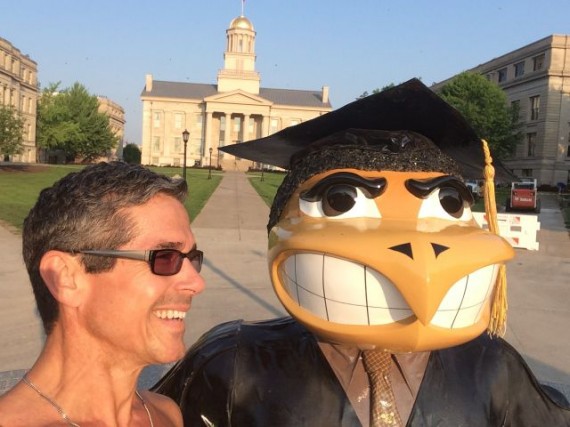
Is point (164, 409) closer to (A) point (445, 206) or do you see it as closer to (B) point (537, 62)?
(A) point (445, 206)

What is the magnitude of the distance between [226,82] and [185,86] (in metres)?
6.91

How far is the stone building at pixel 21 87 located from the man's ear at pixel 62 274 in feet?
188

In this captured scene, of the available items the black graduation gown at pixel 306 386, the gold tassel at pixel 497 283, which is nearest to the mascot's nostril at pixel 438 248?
the gold tassel at pixel 497 283

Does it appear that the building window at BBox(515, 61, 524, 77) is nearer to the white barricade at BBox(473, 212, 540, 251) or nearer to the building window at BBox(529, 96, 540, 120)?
the building window at BBox(529, 96, 540, 120)

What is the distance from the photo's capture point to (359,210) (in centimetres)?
158

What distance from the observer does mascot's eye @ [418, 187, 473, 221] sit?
5.28 feet

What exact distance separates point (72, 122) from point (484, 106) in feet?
130

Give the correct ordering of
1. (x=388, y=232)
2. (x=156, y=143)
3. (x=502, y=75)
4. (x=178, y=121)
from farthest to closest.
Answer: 1. (x=178, y=121)
2. (x=156, y=143)
3. (x=502, y=75)
4. (x=388, y=232)

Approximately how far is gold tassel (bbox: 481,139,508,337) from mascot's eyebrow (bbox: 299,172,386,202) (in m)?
0.43

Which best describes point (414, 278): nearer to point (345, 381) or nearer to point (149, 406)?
point (345, 381)

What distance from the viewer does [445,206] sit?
5.44ft

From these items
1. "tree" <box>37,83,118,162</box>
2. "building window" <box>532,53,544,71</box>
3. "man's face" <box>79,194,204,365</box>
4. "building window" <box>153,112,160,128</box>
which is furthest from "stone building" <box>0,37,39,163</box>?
"man's face" <box>79,194,204,365</box>

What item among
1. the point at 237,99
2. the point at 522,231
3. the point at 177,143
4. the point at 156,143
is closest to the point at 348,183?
the point at 522,231

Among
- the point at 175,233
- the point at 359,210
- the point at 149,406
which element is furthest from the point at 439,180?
the point at 149,406
